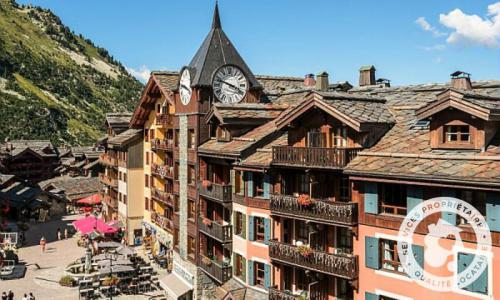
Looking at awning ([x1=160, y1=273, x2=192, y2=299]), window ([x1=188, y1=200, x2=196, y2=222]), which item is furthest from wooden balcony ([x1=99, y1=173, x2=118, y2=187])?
window ([x1=188, y1=200, x2=196, y2=222])

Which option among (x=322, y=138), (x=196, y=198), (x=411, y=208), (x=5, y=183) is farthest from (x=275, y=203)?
(x=5, y=183)

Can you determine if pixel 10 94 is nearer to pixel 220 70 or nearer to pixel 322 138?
pixel 220 70

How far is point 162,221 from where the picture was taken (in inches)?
1940

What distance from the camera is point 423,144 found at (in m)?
23.9

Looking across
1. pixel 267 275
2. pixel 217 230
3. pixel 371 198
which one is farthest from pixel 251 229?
pixel 371 198

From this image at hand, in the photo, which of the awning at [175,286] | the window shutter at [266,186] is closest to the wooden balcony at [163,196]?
the awning at [175,286]

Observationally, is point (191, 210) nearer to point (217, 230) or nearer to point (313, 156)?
point (217, 230)

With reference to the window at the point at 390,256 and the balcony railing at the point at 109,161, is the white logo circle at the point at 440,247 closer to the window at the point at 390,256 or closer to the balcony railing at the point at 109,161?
the window at the point at 390,256

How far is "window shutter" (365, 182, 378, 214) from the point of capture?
23.7 m

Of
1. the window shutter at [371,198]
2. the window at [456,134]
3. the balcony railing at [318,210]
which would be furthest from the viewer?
the balcony railing at [318,210]

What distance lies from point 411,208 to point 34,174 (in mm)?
102363

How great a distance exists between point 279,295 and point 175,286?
45.8ft

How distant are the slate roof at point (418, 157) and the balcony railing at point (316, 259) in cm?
421

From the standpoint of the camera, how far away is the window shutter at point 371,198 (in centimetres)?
2369
